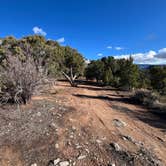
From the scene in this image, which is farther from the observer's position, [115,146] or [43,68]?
[43,68]

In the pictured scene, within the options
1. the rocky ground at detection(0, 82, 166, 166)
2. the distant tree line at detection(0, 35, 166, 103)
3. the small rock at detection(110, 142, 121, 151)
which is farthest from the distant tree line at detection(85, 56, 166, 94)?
the small rock at detection(110, 142, 121, 151)

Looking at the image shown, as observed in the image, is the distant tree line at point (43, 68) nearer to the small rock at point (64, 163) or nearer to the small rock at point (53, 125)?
the small rock at point (53, 125)

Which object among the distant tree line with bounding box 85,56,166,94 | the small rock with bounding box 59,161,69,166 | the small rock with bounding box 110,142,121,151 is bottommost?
the small rock with bounding box 59,161,69,166

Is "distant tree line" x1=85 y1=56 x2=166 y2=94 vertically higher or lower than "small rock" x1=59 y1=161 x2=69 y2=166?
higher

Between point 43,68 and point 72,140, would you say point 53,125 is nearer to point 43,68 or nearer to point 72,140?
point 72,140

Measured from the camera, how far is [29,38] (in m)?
16.8

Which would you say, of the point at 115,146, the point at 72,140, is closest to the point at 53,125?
the point at 72,140

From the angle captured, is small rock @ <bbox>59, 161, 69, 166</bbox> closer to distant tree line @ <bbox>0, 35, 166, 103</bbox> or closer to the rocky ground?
the rocky ground

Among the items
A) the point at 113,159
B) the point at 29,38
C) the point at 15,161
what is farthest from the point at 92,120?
the point at 29,38

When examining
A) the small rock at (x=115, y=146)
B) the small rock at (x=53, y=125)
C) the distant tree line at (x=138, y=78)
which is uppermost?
the distant tree line at (x=138, y=78)

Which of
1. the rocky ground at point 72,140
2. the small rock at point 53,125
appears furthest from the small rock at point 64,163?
the small rock at point 53,125

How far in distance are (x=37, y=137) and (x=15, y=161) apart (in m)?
0.97

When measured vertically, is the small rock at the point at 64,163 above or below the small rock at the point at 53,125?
below

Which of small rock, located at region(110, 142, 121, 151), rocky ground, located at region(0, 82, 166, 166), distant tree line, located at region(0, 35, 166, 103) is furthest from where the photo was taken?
distant tree line, located at region(0, 35, 166, 103)
